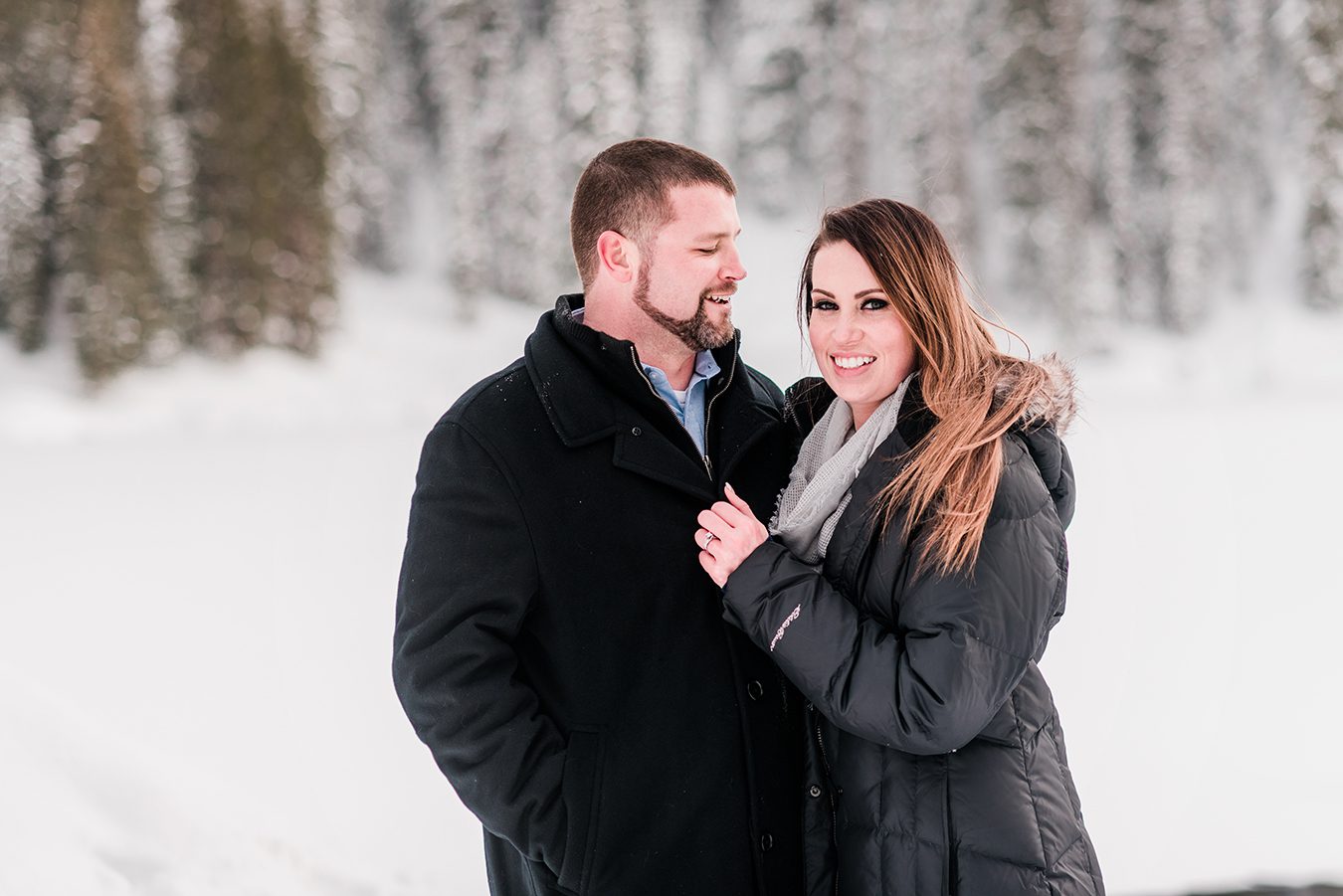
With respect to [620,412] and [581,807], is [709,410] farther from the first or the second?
[581,807]

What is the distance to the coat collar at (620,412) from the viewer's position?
241cm

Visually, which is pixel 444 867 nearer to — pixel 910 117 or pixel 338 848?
pixel 338 848

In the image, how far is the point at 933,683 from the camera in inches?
80.6

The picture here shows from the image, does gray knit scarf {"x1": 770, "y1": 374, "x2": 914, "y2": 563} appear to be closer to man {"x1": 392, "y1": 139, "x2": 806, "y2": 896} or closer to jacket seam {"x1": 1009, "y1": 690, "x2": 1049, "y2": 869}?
man {"x1": 392, "y1": 139, "x2": 806, "y2": 896}

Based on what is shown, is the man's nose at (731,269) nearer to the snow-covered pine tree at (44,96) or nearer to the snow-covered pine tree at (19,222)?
the snow-covered pine tree at (19,222)

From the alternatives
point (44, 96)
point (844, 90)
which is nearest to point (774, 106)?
point (844, 90)

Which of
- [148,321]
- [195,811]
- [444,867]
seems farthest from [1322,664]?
[148,321]

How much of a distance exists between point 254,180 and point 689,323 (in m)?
15.1

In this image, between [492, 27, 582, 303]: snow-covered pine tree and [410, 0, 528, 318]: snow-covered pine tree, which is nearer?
[492, 27, 582, 303]: snow-covered pine tree

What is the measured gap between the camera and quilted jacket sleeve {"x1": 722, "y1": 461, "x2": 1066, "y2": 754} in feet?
6.75

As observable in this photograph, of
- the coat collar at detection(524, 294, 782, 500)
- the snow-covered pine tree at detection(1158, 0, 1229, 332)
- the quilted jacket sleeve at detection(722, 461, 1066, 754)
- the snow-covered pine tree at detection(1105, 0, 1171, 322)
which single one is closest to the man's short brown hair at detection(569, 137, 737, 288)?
the coat collar at detection(524, 294, 782, 500)

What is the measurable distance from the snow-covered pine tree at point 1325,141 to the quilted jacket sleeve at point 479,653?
1913cm

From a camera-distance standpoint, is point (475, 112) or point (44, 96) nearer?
point (44, 96)

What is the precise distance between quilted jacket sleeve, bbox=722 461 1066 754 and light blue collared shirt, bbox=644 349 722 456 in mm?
527
